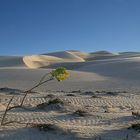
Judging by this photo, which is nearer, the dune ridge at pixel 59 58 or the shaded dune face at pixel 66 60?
the shaded dune face at pixel 66 60

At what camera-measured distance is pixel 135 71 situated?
3878 centimetres

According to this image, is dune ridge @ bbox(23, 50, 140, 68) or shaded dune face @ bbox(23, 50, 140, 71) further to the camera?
dune ridge @ bbox(23, 50, 140, 68)

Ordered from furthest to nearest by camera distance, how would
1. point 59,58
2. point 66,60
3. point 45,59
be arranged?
point 59,58 → point 66,60 → point 45,59

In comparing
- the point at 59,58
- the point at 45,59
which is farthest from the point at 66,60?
the point at 59,58

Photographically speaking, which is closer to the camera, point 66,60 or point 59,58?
point 66,60

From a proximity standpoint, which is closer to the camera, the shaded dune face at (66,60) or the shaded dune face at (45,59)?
the shaded dune face at (66,60)

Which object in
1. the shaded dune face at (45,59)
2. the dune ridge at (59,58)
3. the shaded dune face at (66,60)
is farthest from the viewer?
the dune ridge at (59,58)

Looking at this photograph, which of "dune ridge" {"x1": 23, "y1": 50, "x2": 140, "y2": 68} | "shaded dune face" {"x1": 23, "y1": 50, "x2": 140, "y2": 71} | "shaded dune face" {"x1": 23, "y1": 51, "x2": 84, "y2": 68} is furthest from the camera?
"dune ridge" {"x1": 23, "y1": 50, "x2": 140, "y2": 68}

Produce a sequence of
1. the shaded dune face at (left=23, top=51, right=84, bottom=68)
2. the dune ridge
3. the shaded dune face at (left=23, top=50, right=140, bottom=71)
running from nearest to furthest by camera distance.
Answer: the shaded dune face at (left=23, top=50, right=140, bottom=71)
the shaded dune face at (left=23, top=51, right=84, bottom=68)
the dune ridge

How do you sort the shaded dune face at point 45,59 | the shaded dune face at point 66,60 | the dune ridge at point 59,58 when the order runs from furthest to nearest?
the dune ridge at point 59,58
the shaded dune face at point 45,59
the shaded dune face at point 66,60

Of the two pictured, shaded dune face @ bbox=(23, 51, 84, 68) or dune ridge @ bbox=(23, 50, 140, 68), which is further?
dune ridge @ bbox=(23, 50, 140, 68)

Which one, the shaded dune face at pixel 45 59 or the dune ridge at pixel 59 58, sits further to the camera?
the dune ridge at pixel 59 58

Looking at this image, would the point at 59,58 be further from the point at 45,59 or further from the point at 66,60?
the point at 45,59

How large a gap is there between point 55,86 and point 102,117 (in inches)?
649
